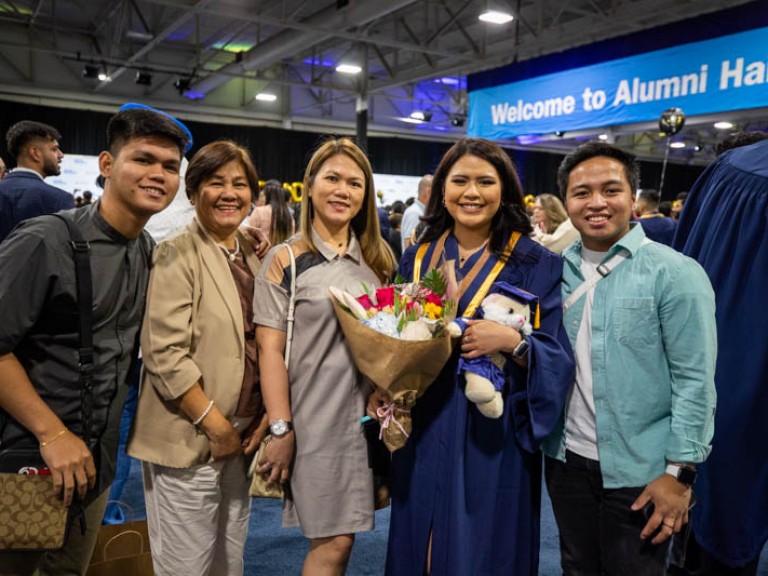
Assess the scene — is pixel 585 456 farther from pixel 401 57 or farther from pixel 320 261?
pixel 401 57

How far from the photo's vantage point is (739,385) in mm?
1726

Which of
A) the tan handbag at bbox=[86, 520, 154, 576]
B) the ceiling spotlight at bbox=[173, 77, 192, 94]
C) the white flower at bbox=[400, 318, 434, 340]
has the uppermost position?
the ceiling spotlight at bbox=[173, 77, 192, 94]

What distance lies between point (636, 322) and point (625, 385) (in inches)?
6.7

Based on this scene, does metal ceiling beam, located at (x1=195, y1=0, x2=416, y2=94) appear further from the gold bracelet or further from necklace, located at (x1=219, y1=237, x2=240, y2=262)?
the gold bracelet

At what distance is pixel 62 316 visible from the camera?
1579 mm

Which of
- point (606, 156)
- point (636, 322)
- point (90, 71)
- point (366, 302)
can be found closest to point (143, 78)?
point (90, 71)

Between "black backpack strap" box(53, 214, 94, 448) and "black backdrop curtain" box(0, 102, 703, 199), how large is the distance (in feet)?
26.8

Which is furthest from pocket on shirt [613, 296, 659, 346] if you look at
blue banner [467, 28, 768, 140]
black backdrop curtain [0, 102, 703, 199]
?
black backdrop curtain [0, 102, 703, 199]

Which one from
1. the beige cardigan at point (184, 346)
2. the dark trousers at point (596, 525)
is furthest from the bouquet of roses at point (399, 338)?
the dark trousers at point (596, 525)

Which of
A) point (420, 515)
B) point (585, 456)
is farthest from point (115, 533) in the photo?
point (585, 456)

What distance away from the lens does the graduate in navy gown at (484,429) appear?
1.68 m

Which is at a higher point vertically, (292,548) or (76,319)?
(76,319)

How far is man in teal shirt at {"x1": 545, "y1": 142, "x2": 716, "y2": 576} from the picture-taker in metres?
1.55

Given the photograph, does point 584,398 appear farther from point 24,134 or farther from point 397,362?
point 24,134
